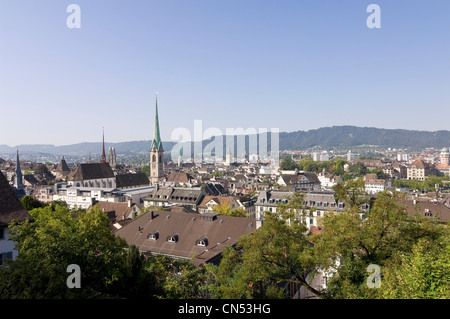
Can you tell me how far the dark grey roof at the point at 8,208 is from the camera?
74.3 feet

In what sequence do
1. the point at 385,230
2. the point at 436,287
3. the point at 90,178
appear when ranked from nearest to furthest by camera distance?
the point at 436,287, the point at 385,230, the point at 90,178

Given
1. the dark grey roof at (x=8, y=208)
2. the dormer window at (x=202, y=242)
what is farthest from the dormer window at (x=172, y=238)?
the dark grey roof at (x=8, y=208)

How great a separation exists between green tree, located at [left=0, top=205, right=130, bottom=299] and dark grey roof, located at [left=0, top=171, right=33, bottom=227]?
4.30 m

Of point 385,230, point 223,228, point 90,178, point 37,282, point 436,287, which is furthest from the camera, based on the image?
point 90,178

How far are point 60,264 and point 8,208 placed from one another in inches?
434

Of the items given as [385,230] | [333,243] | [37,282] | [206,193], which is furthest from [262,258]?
[206,193]

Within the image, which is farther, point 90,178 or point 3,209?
point 90,178

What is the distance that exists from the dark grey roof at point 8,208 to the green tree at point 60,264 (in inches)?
169

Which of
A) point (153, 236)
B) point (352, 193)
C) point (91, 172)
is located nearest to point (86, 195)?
point (91, 172)

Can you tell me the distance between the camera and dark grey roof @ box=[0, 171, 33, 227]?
74.3 feet

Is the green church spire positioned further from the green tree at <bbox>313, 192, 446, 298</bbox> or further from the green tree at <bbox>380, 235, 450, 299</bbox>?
the green tree at <bbox>380, 235, 450, 299</bbox>
